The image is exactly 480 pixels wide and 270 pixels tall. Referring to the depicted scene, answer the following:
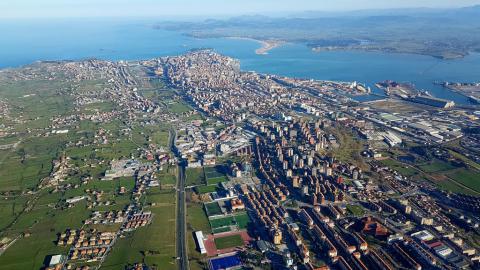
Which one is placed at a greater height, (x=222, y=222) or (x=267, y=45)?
(x=267, y=45)

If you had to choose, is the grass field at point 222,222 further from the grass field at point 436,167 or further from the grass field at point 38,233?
the grass field at point 436,167

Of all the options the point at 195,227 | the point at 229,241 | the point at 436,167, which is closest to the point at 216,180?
the point at 195,227

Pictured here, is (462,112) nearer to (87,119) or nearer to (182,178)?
(182,178)

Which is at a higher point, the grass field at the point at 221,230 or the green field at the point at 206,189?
the green field at the point at 206,189

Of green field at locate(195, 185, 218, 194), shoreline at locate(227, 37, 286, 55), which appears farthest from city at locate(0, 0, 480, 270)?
shoreline at locate(227, 37, 286, 55)

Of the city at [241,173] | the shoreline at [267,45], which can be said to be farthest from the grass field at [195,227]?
the shoreline at [267,45]

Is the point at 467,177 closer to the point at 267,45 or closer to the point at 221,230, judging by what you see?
the point at 221,230
